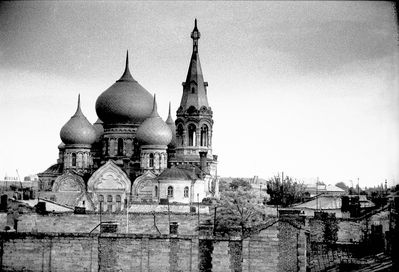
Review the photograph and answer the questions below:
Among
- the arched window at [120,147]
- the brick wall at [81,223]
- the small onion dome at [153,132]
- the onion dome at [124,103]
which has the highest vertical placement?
the onion dome at [124,103]

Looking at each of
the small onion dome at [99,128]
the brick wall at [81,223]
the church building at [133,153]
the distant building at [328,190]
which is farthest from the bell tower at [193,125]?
the brick wall at [81,223]

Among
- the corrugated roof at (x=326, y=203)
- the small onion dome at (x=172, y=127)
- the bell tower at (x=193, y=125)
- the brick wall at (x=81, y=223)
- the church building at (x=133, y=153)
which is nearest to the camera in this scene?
the brick wall at (x=81, y=223)

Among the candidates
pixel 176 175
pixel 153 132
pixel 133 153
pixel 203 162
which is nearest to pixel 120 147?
pixel 133 153

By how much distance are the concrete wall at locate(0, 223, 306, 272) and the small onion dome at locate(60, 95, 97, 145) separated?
145ft

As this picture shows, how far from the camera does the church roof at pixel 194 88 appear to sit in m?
68.4

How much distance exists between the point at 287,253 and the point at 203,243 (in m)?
2.61

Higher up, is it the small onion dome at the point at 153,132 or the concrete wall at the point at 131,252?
the small onion dome at the point at 153,132

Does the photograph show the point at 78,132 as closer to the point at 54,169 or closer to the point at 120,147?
the point at 120,147

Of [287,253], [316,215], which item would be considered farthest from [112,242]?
[316,215]

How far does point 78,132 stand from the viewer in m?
63.1

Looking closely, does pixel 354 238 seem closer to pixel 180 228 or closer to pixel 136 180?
pixel 180 228

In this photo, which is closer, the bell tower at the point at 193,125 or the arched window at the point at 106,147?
the arched window at the point at 106,147

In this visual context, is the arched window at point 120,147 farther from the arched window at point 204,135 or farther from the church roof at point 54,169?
the arched window at point 204,135

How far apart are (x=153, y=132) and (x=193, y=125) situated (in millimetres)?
7780
